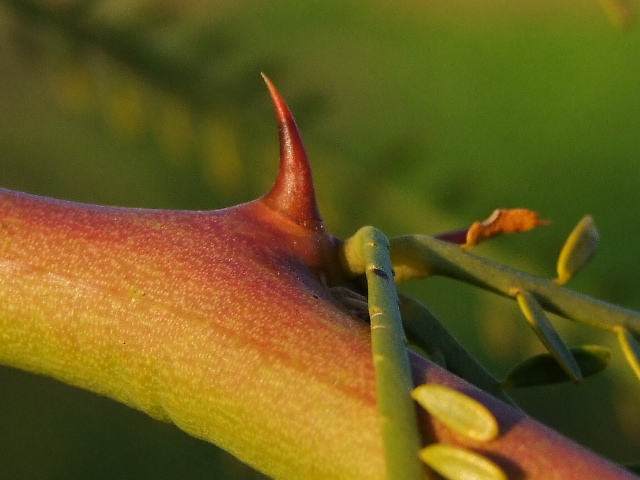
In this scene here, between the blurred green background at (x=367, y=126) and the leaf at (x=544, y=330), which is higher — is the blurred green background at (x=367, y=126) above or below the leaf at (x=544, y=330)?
above

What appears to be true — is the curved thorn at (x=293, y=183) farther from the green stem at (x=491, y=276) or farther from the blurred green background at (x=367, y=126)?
the blurred green background at (x=367, y=126)

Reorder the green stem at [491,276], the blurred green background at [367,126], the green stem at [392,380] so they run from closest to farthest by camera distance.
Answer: the green stem at [392,380] → the green stem at [491,276] → the blurred green background at [367,126]

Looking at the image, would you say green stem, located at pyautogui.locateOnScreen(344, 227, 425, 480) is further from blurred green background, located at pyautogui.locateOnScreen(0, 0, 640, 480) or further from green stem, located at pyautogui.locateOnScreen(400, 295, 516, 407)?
blurred green background, located at pyautogui.locateOnScreen(0, 0, 640, 480)

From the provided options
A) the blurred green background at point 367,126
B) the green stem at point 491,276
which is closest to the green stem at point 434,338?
the green stem at point 491,276

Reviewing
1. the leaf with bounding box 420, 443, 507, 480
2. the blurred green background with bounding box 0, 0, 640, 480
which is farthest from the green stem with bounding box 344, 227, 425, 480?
the blurred green background with bounding box 0, 0, 640, 480

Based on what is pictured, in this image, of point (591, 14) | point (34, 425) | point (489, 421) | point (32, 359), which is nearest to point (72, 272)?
point (32, 359)

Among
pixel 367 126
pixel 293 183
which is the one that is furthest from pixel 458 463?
pixel 367 126

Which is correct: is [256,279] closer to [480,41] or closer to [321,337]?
[321,337]

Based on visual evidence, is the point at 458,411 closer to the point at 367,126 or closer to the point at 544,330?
the point at 544,330
